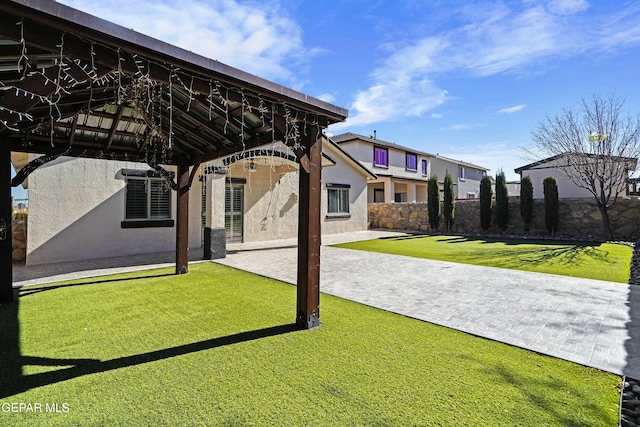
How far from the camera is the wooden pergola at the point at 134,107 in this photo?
7.45ft

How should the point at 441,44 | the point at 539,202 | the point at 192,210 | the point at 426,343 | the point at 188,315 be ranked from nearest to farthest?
the point at 426,343 → the point at 188,315 → the point at 441,44 → the point at 192,210 → the point at 539,202

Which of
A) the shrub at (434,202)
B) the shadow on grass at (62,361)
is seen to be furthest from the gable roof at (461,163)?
the shadow on grass at (62,361)

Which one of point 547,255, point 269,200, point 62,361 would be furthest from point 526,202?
point 62,361

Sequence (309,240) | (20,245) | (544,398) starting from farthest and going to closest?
1. (20,245)
2. (309,240)
3. (544,398)

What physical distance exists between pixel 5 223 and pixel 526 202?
60.3 ft

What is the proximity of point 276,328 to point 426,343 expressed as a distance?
1893 millimetres

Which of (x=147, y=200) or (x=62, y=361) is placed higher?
(x=147, y=200)

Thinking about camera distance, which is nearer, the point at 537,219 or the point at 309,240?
the point at 309,240

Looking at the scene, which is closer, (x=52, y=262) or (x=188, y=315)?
(x=188, y=315)

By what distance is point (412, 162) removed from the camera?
27.4 m

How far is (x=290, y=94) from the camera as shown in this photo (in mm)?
3676

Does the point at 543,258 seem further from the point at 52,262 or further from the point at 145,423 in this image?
the point at 52,262

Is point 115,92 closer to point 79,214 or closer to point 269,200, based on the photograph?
point 79,214

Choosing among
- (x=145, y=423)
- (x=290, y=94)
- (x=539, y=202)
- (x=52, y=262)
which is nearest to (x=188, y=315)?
(x=145, y=423)
